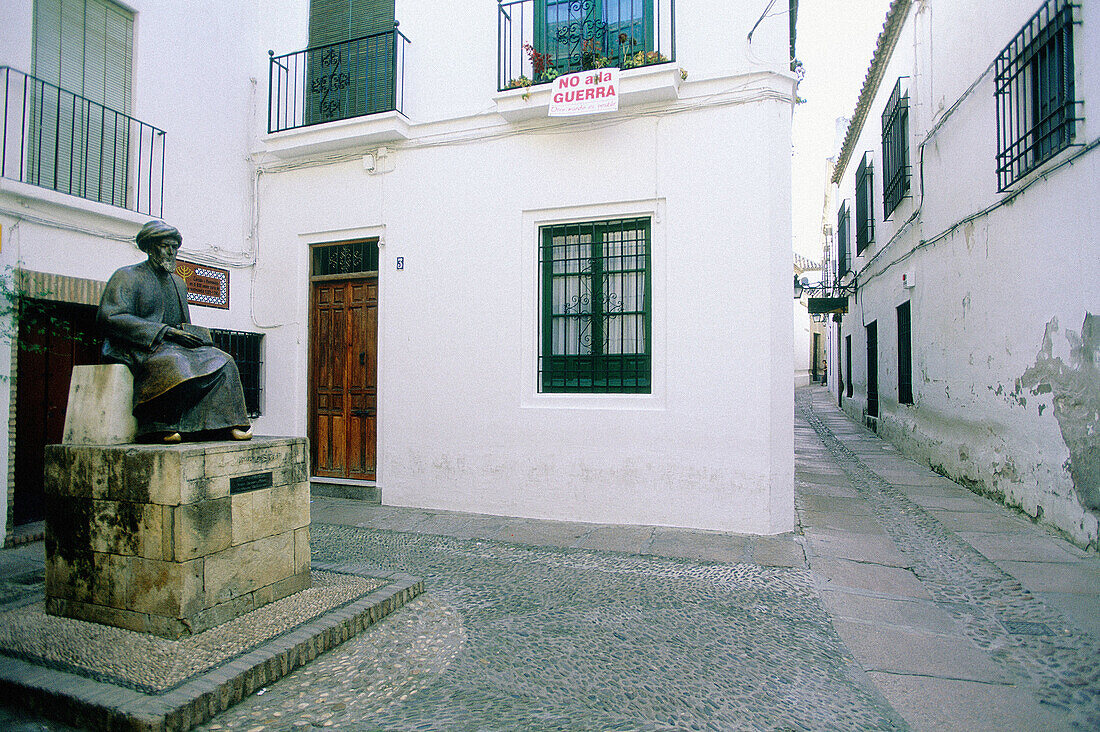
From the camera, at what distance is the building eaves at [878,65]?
9.91 meters

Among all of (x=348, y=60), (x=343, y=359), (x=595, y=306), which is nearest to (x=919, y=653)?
(x=595, y=306)

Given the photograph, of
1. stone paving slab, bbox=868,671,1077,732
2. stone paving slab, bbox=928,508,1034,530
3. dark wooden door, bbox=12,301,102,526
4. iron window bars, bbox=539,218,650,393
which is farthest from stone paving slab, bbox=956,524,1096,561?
dark wooden door, bbox=12,301,102,526

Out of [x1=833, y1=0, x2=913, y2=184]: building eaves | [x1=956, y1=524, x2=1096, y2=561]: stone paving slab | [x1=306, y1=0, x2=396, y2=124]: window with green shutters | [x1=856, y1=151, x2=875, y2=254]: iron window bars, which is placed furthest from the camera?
[x1=856, y1=151, x2=875, y2=254]: iron window bars

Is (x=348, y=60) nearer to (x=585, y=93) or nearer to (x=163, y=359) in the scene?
(x=585, y=93)

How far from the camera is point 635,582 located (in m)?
4.45

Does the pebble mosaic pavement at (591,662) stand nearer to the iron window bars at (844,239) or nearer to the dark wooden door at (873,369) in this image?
the dark wooden door at (873,369)

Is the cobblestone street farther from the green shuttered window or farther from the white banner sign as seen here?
the green shuttered window

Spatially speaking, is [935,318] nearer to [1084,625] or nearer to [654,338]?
[654,338]

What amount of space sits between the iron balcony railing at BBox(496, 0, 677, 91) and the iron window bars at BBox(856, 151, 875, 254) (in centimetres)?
817

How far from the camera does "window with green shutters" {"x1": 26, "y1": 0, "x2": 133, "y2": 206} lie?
5508 millimetres

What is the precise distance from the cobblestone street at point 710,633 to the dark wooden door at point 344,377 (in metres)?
1.28

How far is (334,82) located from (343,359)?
3325mm

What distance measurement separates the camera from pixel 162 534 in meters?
3.20

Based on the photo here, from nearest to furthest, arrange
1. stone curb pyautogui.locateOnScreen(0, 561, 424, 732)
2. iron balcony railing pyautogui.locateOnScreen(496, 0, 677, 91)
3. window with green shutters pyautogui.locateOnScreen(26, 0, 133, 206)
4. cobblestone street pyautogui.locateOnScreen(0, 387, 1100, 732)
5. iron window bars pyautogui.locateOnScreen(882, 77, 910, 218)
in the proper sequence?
1. stone curb pyautogui.locateOnScreen(0, 561, 424, 732)
2. cobblestone street pyautogui.locateOnScreen(0, 387, 1100, 732)
3. window with green shutters pyautogui.locateOnScreen(26, 0, 133, 206)
4. iron balcony railing pyautogui.locateOnScreen(496, 0, 677, 91)
5. iron window bars pyautogui.locateOnScreen(882, 77, 910, 218)
